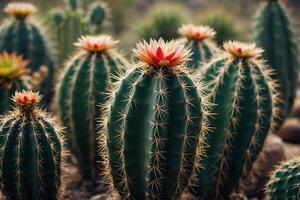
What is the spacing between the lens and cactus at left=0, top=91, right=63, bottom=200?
12.0 ft

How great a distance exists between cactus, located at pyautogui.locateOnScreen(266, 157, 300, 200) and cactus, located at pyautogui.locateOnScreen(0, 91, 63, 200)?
4.71 ft

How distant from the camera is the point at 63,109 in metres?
4.92

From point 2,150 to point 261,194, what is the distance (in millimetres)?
2341

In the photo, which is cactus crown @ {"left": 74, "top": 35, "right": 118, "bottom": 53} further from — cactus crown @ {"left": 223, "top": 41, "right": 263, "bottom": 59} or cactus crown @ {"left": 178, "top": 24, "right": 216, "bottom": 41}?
cactus crown @ {"left": 223, "top": 41, "right": 263, "bottom": 59}

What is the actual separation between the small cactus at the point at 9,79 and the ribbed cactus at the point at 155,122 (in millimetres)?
1420

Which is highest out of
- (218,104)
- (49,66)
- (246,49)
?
(49,66)

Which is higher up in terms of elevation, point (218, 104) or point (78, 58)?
point (78, 58)

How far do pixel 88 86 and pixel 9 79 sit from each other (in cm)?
66

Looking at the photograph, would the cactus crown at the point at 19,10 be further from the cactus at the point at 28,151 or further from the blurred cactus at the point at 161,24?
the blurred cactus at the point at 161,24

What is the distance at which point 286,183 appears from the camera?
3.83m

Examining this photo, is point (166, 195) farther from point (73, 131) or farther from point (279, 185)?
point (73, 131)

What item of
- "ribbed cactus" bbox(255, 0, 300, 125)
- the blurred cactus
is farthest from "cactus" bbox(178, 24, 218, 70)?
the blurred cactus

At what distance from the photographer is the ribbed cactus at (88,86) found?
15.1 feet

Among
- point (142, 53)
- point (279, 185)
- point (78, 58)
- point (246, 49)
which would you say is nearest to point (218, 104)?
point (246, 49)
